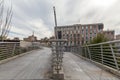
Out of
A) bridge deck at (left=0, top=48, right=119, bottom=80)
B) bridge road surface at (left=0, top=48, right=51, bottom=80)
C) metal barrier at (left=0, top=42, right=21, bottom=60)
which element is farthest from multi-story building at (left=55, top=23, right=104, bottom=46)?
bridge deck at (left=0, top=48, right=119, bottom=80)

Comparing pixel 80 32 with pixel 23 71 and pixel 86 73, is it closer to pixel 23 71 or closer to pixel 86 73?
pixel 86 73

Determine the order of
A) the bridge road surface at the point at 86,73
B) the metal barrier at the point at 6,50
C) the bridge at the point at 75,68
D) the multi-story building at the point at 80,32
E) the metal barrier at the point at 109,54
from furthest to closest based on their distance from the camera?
1. the multi-story building at the point at 80,32
2. the metal barrier at the point at 6,50
3. the metal barrier at the point at 109,54
4. the bridge at the point at 75,68
5. the bridge road surface at the point at 86,73

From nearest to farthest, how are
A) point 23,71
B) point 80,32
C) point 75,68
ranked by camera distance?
1. point 23,71
2. point 75,68
3. point 80,32

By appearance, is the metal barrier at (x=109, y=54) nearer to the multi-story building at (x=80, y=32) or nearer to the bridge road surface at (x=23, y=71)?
the bridge road surface at (x=23, y=71)

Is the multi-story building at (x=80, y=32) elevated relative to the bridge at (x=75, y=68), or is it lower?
elevated

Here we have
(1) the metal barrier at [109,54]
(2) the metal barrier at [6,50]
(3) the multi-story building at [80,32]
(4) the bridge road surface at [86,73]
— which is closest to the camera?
(4) the bridge road surface at [86,73]

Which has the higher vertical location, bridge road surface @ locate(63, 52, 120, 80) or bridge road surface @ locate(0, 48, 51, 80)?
bridge road surface @ locate(0, 48, 51, 80)

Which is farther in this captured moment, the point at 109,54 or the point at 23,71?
the point at 109,54

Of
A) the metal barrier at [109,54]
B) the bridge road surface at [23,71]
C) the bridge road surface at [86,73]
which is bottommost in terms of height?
the bridge road surface at [86,73]

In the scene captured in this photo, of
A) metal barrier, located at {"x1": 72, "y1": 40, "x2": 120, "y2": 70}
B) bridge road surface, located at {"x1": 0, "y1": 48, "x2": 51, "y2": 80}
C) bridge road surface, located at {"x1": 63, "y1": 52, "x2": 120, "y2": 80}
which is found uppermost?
metal barrier, located at {"x1": 72, "y1": 40, "x2": 120, "y2": 70}

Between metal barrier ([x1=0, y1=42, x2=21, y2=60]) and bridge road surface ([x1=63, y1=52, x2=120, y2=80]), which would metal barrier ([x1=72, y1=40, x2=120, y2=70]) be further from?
metal barrier ([x1=0, y1=42, x2=21, y2=60])

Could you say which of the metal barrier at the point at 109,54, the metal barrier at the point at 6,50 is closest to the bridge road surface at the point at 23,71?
the metal barrier at the point at 6,50

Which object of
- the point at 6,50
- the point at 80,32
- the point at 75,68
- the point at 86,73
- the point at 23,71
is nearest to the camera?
the point at 86,73

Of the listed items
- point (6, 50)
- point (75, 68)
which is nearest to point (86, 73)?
point (75, 68)
